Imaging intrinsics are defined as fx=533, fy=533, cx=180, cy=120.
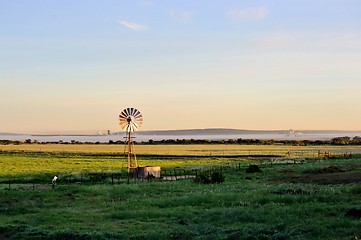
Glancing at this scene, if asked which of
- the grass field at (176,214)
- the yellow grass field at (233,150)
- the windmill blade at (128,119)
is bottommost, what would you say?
the grass field at (176,214)

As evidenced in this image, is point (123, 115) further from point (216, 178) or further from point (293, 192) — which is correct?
point (293, 192)

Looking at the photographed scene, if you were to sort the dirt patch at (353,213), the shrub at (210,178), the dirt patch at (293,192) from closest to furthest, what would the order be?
the dirt patch at (353,213) < the dirt patch at (293,192) < the shrub at (210,178)

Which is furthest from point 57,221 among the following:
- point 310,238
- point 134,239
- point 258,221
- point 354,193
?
point 354,193

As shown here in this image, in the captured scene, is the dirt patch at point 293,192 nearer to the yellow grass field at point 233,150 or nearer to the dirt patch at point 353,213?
the dirt patch at point 353,213

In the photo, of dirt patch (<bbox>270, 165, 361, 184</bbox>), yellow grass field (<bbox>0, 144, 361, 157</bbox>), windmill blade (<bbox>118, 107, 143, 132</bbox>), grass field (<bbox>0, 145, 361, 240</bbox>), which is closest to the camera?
grass field (<bbox>0, 145, 361, 240</bbox>)

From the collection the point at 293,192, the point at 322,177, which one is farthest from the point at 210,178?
the point at 293,192

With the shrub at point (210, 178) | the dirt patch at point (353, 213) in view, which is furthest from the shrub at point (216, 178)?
the dirt patch at point (353, 213)

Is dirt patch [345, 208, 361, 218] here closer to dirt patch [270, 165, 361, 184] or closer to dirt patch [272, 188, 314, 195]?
dirt patch [272, 188, 314, 195]

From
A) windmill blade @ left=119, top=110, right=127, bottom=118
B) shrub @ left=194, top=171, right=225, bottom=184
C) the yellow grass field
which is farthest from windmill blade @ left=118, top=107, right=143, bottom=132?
the yellow grass field

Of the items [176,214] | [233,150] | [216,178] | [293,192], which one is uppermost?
[233,150]

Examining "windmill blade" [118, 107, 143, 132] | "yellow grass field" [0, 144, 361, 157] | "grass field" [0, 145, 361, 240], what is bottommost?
"grass field" [0, 145, 361, 240]

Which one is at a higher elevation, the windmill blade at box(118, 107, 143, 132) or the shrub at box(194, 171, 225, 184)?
the windmill blade at box(118, 107, 143, 132)

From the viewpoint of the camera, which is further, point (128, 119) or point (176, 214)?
point (128, 119)

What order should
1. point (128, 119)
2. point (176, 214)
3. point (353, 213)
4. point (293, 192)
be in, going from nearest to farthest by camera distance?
point (353, 213) < point (176, 214) < point (293, 192) < point (128, 119)
